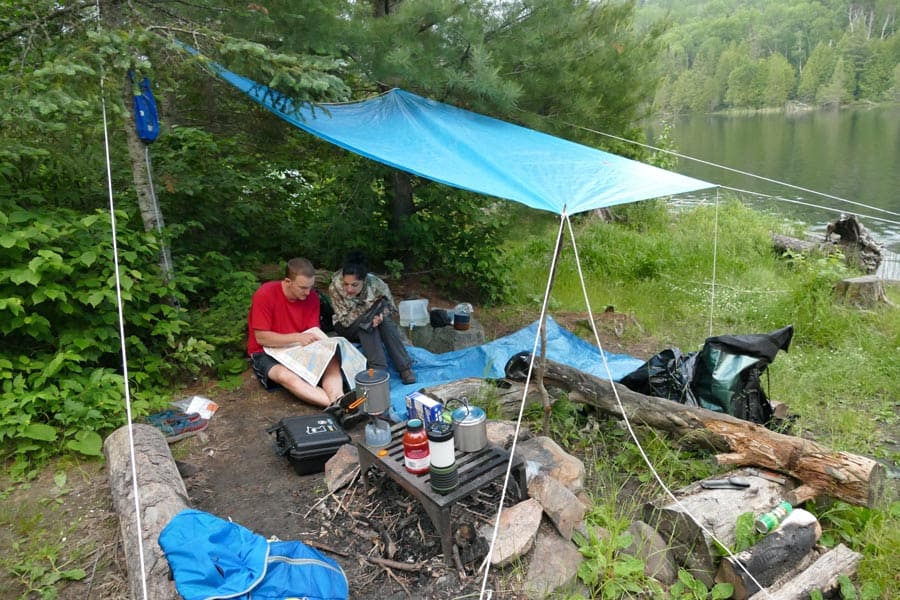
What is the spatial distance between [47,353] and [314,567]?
189 centimetres

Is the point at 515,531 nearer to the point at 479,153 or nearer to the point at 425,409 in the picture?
the point at 425,409

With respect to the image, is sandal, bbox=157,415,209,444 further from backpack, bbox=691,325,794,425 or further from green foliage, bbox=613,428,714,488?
backpack, bbox=691,325,794,425

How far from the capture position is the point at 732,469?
2281mm

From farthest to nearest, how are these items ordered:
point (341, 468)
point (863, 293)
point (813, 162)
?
point (813, 162), point (863, 293), point (341, 468)

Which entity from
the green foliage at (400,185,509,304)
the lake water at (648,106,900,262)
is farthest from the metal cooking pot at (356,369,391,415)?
the lake water at (648,106,900,262)

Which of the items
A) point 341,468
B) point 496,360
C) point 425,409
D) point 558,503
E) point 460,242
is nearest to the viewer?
point 558,503

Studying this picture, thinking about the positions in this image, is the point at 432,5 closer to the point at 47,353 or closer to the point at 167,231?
the point at 167,231

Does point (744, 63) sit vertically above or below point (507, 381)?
above

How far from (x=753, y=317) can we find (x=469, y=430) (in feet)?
11.1

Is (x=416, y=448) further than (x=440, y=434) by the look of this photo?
Yes

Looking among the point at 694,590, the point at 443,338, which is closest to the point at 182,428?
the point at 443,338

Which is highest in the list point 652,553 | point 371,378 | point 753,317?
point 371,378

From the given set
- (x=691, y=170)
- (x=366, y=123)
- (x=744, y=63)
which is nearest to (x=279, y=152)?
(x=366, y=123)

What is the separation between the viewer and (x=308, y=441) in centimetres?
233
